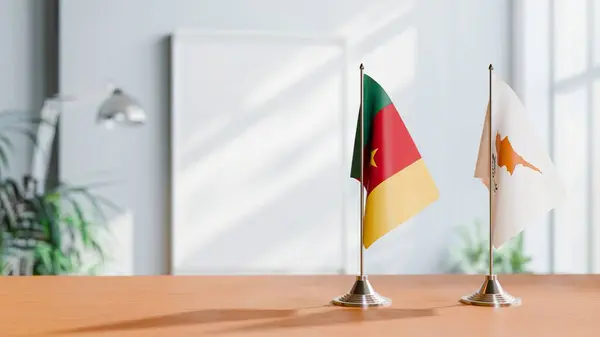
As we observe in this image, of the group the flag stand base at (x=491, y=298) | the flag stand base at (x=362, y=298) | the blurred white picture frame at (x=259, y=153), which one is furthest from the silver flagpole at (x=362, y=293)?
the blurred white picture frame at (x=259, y=153)

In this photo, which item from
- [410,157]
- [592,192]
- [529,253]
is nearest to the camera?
[410,157]

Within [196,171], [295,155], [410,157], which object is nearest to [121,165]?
[196,171]

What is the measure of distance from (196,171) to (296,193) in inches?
23.7

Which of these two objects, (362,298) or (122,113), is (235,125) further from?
(362,298)

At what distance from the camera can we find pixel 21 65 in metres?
4.60

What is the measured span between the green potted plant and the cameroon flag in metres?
3.50

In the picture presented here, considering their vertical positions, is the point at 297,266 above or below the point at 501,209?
below

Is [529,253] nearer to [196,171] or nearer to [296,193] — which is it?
[296,193]

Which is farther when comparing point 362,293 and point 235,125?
point 235,125

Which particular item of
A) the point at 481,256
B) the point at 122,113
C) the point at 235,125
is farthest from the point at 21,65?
the point at 481,256

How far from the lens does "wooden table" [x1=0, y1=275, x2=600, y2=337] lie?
1.07 meters

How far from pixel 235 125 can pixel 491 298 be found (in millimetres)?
3485

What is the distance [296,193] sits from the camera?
15.4ft

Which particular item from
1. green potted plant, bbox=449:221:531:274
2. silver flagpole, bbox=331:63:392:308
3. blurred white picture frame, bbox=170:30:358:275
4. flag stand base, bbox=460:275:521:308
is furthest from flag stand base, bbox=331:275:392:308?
green potted plant, bbox=449:221:531:274
